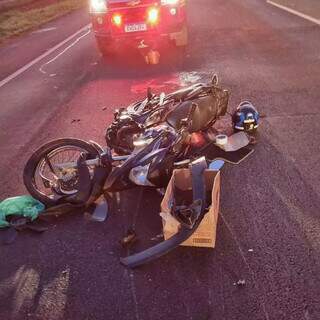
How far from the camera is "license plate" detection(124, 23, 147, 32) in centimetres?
1026

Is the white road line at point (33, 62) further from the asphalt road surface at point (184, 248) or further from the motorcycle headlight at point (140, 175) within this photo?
the motorcycle headlight at point (140, 175)

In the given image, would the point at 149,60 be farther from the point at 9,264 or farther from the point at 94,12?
the point at 9,264

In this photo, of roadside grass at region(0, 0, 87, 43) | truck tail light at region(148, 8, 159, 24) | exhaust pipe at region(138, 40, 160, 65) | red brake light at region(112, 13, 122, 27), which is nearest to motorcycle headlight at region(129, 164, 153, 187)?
exhaust pipe at region(138, 40, 160, 65)

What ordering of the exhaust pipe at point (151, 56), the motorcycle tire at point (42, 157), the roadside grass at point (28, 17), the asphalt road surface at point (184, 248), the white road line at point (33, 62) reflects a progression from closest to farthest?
Result: the asphalt road surface at point (184, 248), the motorcycle tire at point (42, 157), the exhaust pipe at point (151, 56), the white road line at point (33, 62), the roadside grass at point (28, 17)

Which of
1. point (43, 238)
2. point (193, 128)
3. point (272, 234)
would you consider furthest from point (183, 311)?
point (193, 128)

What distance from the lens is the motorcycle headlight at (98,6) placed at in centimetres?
1027

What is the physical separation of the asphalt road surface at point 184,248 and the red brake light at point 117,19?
6.90 ft

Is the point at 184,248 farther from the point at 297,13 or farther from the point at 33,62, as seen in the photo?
the point at 297,13

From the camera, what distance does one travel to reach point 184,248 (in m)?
3.94

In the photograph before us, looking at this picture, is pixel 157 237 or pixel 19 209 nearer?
pixel 157 237

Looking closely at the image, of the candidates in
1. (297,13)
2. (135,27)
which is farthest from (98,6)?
(297,13)

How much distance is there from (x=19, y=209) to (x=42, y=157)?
0.64 meters

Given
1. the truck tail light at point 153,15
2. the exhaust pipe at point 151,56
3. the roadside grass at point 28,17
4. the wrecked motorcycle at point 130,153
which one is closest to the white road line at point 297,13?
the exhaust pipe at point 151,56

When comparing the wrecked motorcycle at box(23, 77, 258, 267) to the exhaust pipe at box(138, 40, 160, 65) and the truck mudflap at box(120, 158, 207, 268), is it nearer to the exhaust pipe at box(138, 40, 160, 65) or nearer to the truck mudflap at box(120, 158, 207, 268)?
the truck mudflap at box(120, 158, 207, 268)
